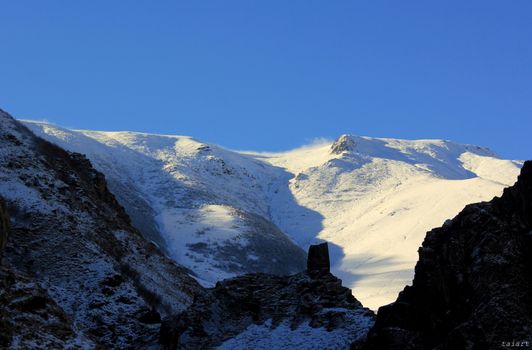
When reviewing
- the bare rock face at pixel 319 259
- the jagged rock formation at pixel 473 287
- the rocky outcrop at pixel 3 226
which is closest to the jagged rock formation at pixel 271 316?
the bare rock face at pixel 319 259

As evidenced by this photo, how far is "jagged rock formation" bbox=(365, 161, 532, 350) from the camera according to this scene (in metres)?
31.1

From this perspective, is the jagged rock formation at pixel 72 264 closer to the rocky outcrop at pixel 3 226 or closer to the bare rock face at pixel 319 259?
the rocky outcrop at pixel 3 226

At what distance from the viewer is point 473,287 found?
3297cm

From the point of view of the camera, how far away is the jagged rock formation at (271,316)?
44656 millimetres

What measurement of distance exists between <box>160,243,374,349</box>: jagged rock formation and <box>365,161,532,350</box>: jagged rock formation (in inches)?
277

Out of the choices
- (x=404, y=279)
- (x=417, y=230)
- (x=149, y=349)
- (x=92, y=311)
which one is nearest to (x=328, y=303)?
(x=149, y=349)

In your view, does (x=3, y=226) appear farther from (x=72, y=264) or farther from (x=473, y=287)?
(x=473, y=287)

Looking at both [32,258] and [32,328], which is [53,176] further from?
[32,328]

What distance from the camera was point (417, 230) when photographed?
18100 cm

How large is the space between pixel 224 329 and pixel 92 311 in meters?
9.12

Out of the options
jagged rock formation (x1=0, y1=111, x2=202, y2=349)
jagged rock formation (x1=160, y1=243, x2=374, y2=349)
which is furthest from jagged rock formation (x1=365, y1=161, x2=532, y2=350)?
jagged rock formation (x1=0, y1=111, x2=202, y2=349)

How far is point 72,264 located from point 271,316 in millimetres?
15819

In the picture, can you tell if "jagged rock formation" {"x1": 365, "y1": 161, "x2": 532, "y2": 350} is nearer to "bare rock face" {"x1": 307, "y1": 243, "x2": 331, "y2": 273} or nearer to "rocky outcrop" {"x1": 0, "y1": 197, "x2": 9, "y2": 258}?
"bare rock face" {"x1": 307, "y1": 243, "x2": 331, "y2": 273}

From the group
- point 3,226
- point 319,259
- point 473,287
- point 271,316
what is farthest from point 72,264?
point 473,287
